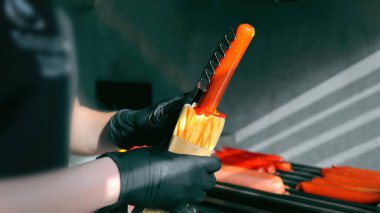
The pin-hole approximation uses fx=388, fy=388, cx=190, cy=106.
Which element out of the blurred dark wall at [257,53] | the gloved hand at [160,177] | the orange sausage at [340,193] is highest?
the blurred dark wall at [257,53]

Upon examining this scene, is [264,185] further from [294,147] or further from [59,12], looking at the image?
[294,147]

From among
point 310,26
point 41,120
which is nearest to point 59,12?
point 41,120

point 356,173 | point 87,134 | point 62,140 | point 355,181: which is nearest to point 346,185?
point 355,181

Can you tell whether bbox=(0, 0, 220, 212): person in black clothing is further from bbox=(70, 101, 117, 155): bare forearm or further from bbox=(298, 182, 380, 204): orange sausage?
bbox=(298, 182, 380, 204): orange sausage

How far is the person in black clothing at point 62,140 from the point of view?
0.99 m

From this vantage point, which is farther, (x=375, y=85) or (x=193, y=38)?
(x=193, y=38)

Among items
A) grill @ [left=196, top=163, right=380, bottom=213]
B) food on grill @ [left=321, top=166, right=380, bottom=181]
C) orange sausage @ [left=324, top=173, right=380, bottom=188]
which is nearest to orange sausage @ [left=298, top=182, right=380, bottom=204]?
grill @ [left=196, top=163, right=380, bottom=213]

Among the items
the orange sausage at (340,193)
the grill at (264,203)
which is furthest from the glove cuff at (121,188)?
the orange sausage at (340,193)

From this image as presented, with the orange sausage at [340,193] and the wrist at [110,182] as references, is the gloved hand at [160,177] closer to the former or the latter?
the wrist at [110,182]

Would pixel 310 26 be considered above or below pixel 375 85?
above

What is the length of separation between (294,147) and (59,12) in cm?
367

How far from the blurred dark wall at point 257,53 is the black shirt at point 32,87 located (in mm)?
3242

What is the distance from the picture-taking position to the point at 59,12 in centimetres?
138

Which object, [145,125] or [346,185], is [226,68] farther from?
[346,185]
